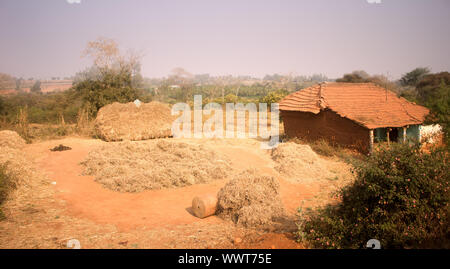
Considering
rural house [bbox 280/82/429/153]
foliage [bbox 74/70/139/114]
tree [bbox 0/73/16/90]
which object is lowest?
rural house [bbox 280/82/429/153]

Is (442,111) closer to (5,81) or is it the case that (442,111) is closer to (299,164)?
(299,164)

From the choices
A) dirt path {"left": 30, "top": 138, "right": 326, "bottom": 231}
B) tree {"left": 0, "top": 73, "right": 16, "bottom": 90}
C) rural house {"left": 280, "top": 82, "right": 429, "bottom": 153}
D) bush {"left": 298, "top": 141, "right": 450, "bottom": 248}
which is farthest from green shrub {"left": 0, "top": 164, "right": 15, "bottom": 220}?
tree {"left": 0, "top": 73, "right": 16, "bottom": 90}

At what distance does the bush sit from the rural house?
18.9 ft

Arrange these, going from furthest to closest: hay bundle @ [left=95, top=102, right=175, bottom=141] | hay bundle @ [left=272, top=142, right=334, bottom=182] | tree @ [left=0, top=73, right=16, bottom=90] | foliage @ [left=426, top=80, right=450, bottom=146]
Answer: tree @ [left=0, top=73, right=16, bottom=90], hay bundle @ [left=95, top=102, right=175, bottom=141], foliage @ [left=426, top=80, right=450, bottom=146], hay bundle @ [left=272, top=142, right=334, bottom=182]

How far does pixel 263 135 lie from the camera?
13461mm

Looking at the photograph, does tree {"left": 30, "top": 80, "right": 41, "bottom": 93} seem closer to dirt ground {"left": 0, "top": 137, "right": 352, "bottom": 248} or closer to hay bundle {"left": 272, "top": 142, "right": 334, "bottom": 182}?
dirt ground {"left": 0, "top": 137, "right": 352, "bottom": 248}

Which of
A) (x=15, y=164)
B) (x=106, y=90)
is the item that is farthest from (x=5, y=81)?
(x=15, y=164)

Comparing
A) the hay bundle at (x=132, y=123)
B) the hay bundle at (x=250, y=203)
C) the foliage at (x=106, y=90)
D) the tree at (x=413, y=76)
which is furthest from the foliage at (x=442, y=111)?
the tree at (x=413, y=76)

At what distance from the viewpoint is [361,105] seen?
10.2 meters

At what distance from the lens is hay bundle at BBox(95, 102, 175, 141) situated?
11023 mm

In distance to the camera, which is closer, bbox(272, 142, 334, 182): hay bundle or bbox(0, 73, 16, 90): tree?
bbox(272, 142, 334, 182): hay bundle

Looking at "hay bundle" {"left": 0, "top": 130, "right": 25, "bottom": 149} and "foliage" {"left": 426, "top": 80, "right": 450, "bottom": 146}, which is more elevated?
"foliage" {"left": 426, "top": 80, "right": 450, "bottom": 146}

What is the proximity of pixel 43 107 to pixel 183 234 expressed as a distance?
70.5 ft
